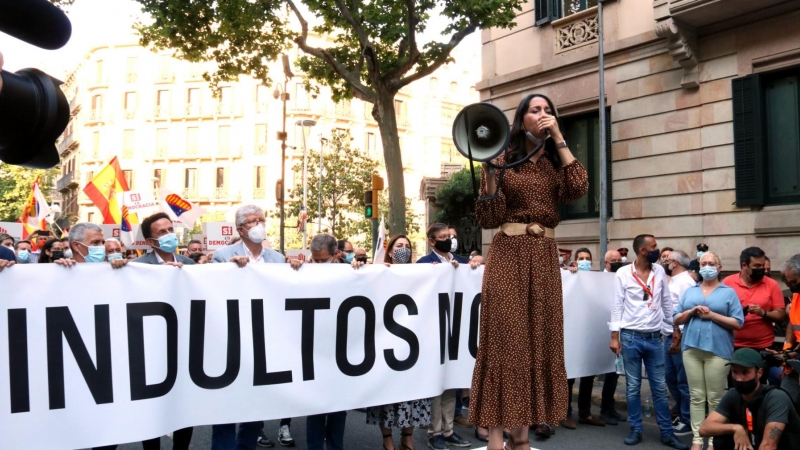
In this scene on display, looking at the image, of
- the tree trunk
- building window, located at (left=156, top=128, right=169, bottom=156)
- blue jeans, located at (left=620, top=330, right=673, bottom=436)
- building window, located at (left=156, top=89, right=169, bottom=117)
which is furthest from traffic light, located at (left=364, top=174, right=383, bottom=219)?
building window, located at (left=156, top=89, right=169, bottom=117)

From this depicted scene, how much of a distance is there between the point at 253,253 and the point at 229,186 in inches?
2368

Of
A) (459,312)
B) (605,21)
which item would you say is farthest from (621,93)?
(459,312)

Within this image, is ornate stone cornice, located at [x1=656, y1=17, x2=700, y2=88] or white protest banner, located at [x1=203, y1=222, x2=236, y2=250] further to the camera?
white protest banner, located at [x1=203, y1=222, x2=236, y2=250]

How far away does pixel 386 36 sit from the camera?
1490cm

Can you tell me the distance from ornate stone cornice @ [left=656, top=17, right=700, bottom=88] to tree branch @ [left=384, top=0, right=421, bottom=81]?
192 inches

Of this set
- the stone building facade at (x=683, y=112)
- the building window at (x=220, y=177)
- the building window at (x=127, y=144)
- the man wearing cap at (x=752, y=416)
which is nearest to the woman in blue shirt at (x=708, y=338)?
the man wearing cap at (x=752, y=416)

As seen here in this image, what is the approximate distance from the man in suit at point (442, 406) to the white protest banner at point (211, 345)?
10.7 inches

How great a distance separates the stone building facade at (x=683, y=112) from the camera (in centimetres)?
1212

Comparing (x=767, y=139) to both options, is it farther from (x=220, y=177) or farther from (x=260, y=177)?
(x=220, y=177)

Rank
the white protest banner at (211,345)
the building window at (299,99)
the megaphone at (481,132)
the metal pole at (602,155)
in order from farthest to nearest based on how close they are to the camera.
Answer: the building window at (299,99), the metal pole at (602,155), the white protest banner at (211,345), the megaphone at (481,132)

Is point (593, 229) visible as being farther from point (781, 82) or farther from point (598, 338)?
point (598, 338)

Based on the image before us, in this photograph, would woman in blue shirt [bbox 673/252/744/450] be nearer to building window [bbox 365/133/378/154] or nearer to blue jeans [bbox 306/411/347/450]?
blue jeans [bbox 306/411/347/450]

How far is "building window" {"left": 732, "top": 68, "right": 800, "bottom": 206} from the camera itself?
12.0 m

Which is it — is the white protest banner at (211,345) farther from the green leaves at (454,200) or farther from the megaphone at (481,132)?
the green leaves at (454,200)
